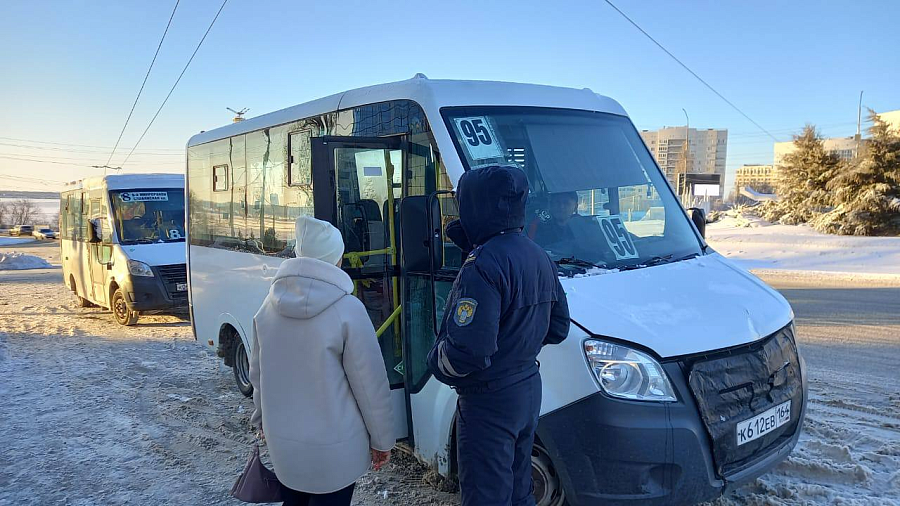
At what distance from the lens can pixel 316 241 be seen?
2.64 meters

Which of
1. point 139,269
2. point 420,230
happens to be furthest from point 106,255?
point 420,230

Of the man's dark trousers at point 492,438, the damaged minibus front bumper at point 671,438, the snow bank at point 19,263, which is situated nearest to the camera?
the man's dark trousers at point 492,438

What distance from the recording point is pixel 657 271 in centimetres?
A: 360

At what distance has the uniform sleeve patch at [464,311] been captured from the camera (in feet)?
8.10

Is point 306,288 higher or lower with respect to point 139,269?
higher

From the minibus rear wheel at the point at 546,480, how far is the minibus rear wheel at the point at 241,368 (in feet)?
12.3

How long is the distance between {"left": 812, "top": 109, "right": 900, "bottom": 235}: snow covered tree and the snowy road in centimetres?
1681

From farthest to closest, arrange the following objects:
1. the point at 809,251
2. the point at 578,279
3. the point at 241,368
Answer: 1. the point at 809,251
2. the point at 241,368
3. the point at 578,279

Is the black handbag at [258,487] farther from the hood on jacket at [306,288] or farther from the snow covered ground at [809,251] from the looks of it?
the snow covered ground at [809,251]

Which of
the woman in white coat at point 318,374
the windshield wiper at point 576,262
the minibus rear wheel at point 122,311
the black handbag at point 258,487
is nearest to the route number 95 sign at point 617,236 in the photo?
the windshield wiper at point 576,262

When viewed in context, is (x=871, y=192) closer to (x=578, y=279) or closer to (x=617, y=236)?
(x=617, y=236)

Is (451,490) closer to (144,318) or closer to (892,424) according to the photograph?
(892,424)

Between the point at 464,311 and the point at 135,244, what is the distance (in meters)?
10.3

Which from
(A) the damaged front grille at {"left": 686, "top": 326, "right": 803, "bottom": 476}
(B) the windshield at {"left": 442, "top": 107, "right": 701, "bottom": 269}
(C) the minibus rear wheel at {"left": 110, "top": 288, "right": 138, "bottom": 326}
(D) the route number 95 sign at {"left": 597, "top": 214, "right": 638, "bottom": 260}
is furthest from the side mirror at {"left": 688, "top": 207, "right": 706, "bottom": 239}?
(C) the minibus rear wheel at {"left": 110, "top": 288, "right": 138, "bottom": 326}
